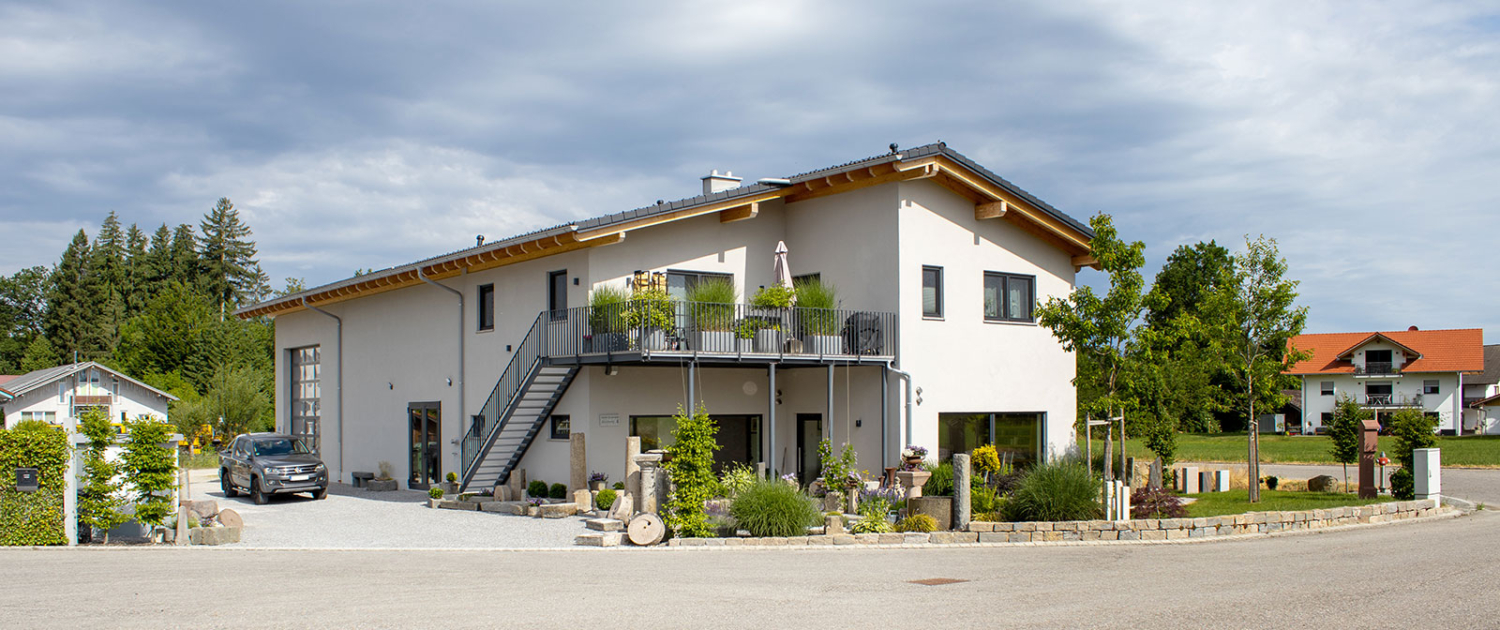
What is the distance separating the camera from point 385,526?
1802 cm

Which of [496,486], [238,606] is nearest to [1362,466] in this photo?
[496,486]

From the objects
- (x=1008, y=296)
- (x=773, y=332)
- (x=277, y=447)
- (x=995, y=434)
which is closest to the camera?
A: (x=773, y=332)

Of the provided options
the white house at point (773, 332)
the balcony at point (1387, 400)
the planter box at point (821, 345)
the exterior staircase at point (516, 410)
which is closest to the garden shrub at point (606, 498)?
the white house at point (773, 332)

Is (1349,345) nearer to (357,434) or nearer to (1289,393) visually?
(1289,393)

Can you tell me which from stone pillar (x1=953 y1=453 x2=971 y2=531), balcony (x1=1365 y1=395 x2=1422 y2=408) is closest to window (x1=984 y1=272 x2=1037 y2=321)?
stone pillar (x1=953 y1=453 x2=971 y2=531)

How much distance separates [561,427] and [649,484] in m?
5.43

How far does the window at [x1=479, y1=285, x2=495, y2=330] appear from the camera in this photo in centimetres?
2331

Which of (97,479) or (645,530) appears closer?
(645,530)

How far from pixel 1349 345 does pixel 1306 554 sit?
62967 mm

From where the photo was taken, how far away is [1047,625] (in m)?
8.63

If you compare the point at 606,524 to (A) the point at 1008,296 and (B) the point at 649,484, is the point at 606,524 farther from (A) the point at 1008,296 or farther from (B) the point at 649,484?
(A) the point at 1008,296

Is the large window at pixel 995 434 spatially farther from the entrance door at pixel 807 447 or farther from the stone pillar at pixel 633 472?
the stone pillar at pixel 633 472

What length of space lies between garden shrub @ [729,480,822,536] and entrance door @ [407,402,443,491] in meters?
11.1

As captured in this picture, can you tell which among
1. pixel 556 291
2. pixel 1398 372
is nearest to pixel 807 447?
pixel 556 291
